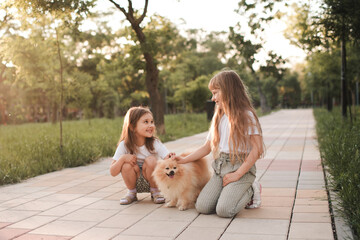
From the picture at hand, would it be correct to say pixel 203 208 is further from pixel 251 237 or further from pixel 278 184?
pixel 278 184

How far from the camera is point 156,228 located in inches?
170

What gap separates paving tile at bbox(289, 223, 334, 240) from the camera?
3.84 metres

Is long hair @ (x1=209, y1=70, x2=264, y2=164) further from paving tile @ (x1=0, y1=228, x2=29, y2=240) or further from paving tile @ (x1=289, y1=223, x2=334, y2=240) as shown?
paving tile @ (x1=0, y1=228, x2=29, y2=240)

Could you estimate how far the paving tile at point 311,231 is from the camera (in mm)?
3841

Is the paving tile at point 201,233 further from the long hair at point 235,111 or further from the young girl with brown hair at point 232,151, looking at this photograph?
the long hair at point 235,111

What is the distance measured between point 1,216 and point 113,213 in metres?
1.30

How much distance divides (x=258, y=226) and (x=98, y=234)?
1.56m

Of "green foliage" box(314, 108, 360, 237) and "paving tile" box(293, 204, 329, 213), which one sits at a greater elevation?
"green foliage" box(314, 108, 360, 237)

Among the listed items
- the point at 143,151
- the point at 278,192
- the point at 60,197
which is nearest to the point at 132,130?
the point at 143,151

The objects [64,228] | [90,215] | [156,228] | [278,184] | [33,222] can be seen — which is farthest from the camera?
[278,184]

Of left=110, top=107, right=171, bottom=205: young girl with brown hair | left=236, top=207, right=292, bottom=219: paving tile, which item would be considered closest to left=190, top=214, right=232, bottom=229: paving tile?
left=236, top=207, right=292, bottom=219: paving tile

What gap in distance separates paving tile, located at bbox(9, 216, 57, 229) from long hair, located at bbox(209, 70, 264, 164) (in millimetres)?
2033

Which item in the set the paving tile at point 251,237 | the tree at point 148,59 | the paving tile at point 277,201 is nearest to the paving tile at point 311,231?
the paving tile at point 251,237

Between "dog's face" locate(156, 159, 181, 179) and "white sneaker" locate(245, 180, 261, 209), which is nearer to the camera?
"dog's face" locate(156, 159, 181, 179)
